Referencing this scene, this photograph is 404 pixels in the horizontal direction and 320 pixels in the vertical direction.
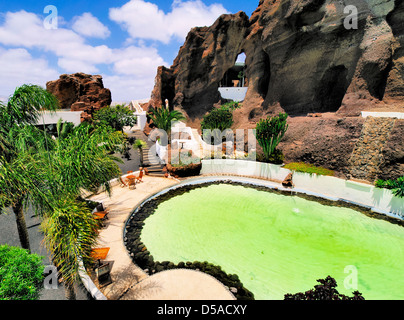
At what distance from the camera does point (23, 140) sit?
5.86 metres

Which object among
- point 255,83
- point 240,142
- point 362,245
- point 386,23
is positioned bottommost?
point 362,245

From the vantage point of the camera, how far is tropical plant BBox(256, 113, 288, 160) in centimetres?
1708

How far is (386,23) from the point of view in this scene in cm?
1672

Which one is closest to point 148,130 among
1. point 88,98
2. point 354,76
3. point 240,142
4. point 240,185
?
point 88,98

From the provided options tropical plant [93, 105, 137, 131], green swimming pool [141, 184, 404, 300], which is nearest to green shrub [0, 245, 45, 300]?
green swimming pool [141, 184, 404, 300]

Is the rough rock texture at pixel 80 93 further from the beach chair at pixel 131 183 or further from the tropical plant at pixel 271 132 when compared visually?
the tropical plant at pixel 271 132

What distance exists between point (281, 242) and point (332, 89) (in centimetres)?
1945

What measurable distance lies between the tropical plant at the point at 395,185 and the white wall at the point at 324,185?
0.94 ft

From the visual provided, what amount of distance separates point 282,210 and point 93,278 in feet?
35.2

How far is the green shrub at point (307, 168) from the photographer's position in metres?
15.2

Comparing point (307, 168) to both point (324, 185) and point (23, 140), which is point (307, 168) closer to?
point (324, 185)

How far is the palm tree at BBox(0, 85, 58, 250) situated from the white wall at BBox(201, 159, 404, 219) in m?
13.2

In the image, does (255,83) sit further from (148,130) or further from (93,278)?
(93,278)

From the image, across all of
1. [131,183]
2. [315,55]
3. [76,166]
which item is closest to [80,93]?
[131,183]
